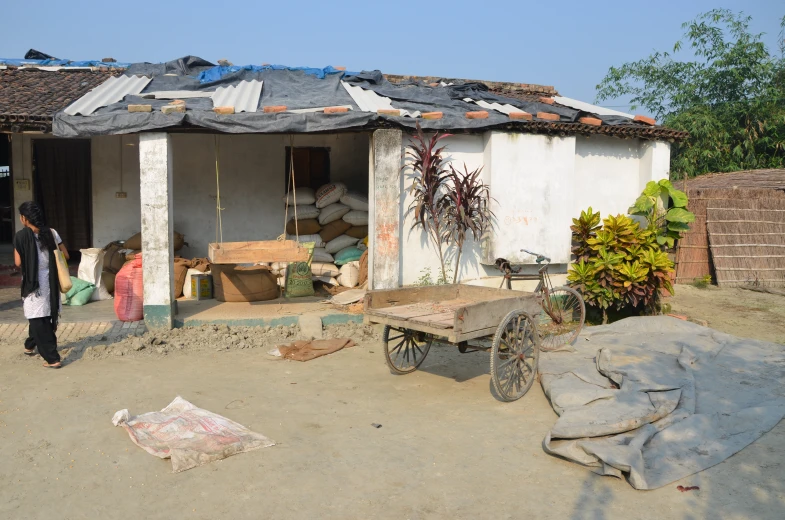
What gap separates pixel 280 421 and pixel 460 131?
5074 millimetres

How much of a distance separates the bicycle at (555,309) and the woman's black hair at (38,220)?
15.7 ft

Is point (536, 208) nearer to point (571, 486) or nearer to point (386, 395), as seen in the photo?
point (386, 395)

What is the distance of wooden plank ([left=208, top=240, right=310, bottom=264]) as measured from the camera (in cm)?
777

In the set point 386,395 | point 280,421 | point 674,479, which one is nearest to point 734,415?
point 674,479

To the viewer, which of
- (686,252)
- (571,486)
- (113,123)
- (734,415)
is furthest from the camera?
(686,252)

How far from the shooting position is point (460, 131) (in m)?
8.87

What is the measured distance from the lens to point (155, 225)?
8.03 metres

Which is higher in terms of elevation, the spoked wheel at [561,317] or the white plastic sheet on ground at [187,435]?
the spoked wheel at [561,317]

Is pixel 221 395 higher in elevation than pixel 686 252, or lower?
lower

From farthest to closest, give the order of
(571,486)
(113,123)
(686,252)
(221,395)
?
(686,252)
(113,123)
(221,395)
(571,486)

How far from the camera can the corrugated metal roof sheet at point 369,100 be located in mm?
8703

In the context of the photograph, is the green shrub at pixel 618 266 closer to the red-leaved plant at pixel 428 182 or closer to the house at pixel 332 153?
the house at pixel 332 153

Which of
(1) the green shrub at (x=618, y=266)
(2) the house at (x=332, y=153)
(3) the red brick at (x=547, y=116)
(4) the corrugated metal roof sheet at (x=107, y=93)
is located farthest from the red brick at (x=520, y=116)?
(4) the corrugated metal roof sheet at (x=107, y=93)

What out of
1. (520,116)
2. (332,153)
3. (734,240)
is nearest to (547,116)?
(520,116)
